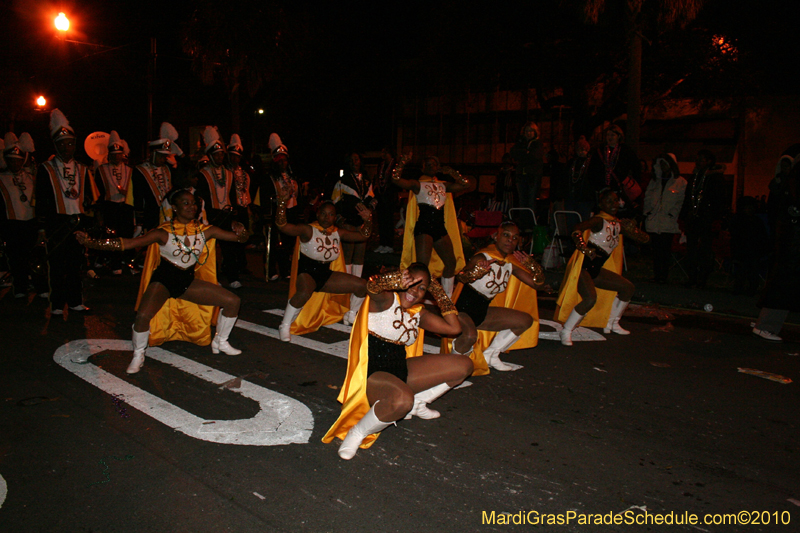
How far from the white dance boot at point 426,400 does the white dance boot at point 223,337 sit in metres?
2.45

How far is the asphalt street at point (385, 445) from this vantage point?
3.31 meters

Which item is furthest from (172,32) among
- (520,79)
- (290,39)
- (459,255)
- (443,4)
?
(459,255)

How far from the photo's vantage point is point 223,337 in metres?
6.29

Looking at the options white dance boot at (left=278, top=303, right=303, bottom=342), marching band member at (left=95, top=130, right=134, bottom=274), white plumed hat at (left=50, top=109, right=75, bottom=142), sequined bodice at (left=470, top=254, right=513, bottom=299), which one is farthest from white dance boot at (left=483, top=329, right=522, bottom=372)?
Result: marching band member at (left=95, top=130, right=134, bottom=274)

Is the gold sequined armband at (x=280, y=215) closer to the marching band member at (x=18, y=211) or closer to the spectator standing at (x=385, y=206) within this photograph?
the marching band member at (x=18, y=211)

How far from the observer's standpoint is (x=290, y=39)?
79.4 feet

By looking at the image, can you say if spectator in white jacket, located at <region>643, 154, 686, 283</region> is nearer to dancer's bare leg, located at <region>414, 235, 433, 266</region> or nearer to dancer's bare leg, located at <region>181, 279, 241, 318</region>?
dancer's bare leg, located at <region>414, 235, 433, 266</region>

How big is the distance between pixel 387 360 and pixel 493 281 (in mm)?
1862

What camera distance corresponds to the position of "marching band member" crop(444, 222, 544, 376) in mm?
5496

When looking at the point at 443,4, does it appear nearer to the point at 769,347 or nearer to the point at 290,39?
the point at 290,39

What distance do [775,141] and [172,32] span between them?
2893cm

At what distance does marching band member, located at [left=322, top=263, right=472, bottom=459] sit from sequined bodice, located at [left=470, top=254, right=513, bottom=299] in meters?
1.34

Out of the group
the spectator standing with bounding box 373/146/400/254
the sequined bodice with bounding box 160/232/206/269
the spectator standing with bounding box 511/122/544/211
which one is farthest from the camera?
the spectator standing with bounding box 373/146/400/254

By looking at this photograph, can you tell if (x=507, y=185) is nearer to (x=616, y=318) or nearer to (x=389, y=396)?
(x=616, y=318)
